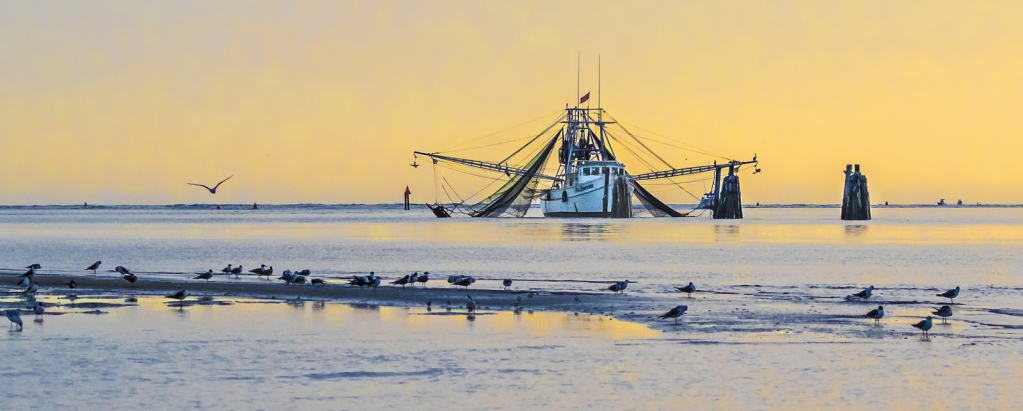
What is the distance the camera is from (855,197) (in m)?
106

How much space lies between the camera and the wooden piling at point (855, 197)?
103 meters

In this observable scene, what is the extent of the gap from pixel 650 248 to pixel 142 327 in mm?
34772

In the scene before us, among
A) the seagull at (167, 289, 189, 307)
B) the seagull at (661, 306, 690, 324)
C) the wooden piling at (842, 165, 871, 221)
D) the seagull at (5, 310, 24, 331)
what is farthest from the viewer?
the wooden piling at (842, 165, 871, 221)

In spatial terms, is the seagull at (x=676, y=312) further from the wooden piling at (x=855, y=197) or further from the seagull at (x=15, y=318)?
the wooden piling at (x=855, y=197)

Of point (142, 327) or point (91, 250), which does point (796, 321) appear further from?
point (91, 250)

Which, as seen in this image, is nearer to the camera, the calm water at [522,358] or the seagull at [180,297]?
the calm water at [522,358]

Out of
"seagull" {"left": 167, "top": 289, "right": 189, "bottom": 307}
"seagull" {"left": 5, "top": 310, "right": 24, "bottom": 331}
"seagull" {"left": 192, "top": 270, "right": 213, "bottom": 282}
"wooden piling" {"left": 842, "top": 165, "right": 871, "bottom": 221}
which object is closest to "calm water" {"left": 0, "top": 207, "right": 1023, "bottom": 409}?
"seagull" {"left": 5, "top": 310, "right": 24, "bottom": 331}

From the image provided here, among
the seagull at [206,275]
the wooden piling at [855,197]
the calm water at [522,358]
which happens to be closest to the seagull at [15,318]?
the calm water at [522,358]

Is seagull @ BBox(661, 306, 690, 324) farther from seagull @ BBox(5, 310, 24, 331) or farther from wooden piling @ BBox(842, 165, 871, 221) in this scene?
wooden piling @ BBox(842, 165, 871, 221)

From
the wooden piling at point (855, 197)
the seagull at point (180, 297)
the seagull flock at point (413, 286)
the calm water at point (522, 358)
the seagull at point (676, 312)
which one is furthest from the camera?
the wooden piling at point (855, 197)

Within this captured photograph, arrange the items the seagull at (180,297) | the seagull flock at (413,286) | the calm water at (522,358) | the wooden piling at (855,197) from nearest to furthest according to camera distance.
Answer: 1. the calm water at (522,358)
2. the seagull flock at (413,286)
3. the seagull at (180,297)
4. the wooden piling at (855,197)

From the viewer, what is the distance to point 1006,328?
17.1 metres

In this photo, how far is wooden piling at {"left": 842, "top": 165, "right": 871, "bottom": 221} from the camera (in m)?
103

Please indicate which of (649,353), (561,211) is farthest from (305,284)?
(561,211)
